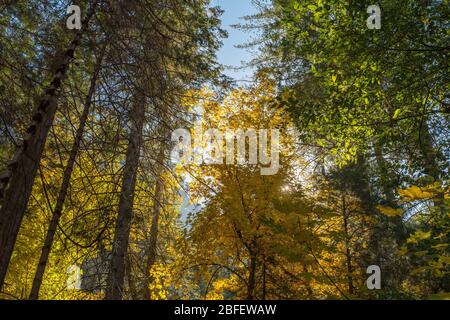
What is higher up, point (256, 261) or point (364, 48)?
point (364, 48)

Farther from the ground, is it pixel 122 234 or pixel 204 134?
pixel 204 134

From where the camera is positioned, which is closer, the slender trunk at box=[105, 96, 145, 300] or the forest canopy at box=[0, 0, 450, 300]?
the forest canopy at box=[0, 0, 450, 300]

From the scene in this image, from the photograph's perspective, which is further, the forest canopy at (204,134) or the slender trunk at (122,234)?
the slender trunk at (122,234)

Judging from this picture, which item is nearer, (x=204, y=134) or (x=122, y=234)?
(x=122, y=234)

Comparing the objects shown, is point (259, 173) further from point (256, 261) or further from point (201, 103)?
point (201, 103)

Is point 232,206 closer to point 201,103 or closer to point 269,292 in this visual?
point 269,292

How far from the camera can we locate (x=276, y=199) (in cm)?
570

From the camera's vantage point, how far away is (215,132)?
766 cm
